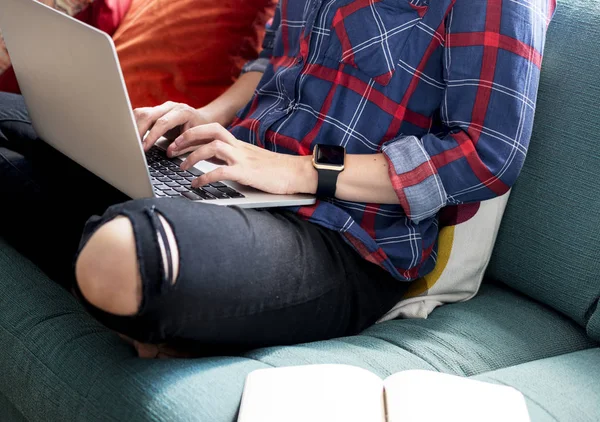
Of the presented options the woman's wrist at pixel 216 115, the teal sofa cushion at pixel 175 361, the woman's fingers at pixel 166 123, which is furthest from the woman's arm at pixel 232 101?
the teal sofa cushion at pixel 175 361

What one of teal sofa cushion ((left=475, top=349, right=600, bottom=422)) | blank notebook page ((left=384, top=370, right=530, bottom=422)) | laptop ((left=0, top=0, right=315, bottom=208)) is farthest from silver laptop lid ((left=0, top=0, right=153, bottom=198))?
teal sofa cushion ((left=475, top=349, right=600, bottom=422))

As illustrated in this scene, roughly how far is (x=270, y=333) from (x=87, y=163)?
1.38 feet

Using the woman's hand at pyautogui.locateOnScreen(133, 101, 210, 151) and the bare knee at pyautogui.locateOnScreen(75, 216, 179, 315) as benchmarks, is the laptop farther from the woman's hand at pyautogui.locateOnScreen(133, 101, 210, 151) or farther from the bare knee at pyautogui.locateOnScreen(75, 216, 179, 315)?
the bare knee at pyautogui.locateOnScreen(75, 216, 179, 315)

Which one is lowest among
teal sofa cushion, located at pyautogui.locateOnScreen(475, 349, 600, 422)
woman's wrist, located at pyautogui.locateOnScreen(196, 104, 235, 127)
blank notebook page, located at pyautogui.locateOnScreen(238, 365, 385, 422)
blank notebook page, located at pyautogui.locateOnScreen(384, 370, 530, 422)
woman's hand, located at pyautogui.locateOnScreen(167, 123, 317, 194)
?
teal sofa cushion, located at pyautogui.locateOnScreen(475, 349, 600, 422)

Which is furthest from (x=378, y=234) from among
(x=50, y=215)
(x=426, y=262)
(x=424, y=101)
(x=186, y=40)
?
(x=186, y=40)

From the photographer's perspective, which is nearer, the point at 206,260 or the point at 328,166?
the point at 206,260

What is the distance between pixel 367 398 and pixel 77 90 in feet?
1.94

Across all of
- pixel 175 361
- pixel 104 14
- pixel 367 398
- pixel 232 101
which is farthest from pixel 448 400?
pixel 104 14

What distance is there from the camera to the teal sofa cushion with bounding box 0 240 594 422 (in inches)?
36.4

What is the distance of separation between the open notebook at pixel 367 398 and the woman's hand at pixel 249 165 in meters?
0.31

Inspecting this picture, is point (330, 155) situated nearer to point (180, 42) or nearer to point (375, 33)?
point (375, 33)

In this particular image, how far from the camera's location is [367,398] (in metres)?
0.91

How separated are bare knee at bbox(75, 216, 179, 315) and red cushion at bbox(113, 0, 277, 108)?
2.89 feet

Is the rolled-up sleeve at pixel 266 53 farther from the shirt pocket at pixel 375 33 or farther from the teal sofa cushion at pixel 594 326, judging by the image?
the teal sofa cushion at pixel 594 326
